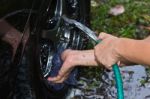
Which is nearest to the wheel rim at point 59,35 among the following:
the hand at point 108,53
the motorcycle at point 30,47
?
the motorcycle at point 30,47

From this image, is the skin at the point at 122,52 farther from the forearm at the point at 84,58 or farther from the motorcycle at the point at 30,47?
the motorcycle at the point at 30,47

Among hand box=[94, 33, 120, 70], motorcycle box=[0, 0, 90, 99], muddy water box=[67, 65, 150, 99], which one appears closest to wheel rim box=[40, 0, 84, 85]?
motorcycle box=[0, 0, 90, 99]

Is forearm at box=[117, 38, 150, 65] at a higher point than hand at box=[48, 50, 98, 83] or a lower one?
higher

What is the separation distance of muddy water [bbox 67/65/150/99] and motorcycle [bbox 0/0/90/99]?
20cm

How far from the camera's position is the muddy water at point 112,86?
3535 millimetres

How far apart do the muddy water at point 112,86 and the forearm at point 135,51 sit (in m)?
1.45

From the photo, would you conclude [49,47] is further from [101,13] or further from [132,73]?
[101,13]

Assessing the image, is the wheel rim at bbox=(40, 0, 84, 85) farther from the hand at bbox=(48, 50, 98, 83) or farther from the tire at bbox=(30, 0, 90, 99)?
the hand at bbox=(48, 50, 98, 83)

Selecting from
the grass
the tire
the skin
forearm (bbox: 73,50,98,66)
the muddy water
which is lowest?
the muddy water

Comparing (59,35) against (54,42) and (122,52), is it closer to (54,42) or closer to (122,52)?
(54,42)

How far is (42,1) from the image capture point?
9.12 feet

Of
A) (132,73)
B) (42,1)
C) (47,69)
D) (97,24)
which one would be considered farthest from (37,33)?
(97,24)

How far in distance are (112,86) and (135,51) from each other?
63.5 inches

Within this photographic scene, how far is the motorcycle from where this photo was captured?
96.5 inches
